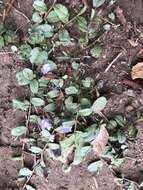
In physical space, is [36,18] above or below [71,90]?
above

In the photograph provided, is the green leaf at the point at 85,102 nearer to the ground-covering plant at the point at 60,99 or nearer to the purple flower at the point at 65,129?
the ground-covering plant at the point at 60,99

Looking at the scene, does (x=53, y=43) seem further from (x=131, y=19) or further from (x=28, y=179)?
(x=28, y=179)

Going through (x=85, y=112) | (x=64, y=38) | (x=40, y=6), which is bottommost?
(x=85, y=112)

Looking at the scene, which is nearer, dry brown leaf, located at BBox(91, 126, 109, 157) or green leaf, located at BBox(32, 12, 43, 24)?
dry brown leaf, located at BBox(91, 126, 109, 157)

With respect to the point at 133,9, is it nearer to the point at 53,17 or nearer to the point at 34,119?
the point at 53,17

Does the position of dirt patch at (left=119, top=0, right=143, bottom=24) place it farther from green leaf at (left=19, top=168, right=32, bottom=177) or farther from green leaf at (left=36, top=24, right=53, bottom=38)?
green leaf at (left=19, top=168, right=32, bottom=177)

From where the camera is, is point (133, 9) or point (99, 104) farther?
point (133, 9)

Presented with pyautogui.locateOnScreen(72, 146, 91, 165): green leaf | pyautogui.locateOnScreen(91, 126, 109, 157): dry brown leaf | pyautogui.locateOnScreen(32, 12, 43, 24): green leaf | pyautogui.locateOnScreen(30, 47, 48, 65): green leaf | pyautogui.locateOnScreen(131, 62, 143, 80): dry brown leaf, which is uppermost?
pyautogui.locateOnScreen(32, 12, 43, 24): green leaf

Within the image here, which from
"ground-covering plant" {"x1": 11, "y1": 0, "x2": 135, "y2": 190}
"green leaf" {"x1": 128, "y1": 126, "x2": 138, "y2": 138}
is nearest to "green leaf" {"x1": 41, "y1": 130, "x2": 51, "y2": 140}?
"ground-covering plant" {"x1": 11, "y1": 0, "x2": 135, "y2": 190}

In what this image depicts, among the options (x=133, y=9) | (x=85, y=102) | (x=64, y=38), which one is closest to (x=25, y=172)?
(x=85, y=102)
